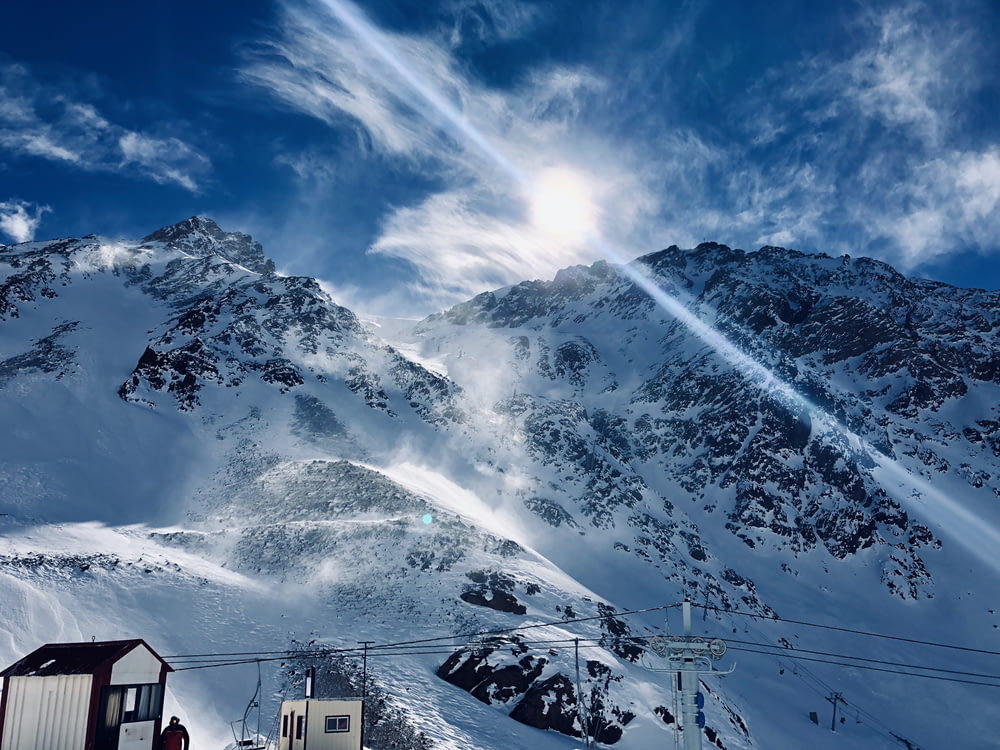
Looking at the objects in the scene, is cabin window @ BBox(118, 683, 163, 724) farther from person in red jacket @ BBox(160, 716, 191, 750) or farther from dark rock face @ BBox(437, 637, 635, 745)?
dark rock face @ BBox(437, 637, 635, 745)

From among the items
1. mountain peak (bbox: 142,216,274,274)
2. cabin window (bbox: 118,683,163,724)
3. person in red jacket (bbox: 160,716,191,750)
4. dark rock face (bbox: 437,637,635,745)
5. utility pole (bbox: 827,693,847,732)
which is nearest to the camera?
person in red jacket (bbox: 160,716,191,750)

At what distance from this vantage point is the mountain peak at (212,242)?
156 metres

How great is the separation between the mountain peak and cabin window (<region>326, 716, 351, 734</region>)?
136m

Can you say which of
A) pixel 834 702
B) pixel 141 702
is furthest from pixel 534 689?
pixel 834 702

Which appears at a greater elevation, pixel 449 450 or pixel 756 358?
pixel 756 358

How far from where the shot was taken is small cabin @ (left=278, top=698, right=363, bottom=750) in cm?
2917

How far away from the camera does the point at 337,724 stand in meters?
29.7

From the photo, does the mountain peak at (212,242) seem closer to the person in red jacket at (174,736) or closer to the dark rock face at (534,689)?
the dark rock face at (534,689)

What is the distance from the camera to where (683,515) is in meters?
107

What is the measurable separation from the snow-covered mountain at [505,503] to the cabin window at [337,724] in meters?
10.3

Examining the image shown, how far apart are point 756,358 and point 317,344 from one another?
87999 millimetres

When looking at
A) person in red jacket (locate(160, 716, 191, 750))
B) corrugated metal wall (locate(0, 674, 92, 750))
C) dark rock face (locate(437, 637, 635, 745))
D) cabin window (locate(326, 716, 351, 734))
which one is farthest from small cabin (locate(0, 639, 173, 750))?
dark rock face (locate(437, 637, 635, 745))

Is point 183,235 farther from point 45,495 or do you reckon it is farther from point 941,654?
point 941,654

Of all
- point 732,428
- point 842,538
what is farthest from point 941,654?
point 732,428
